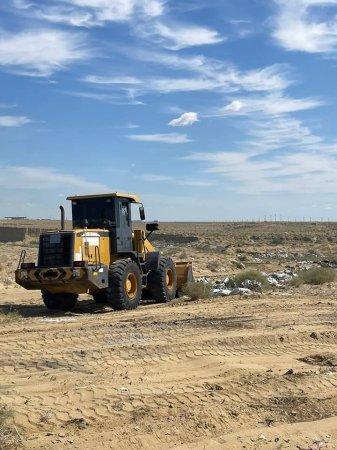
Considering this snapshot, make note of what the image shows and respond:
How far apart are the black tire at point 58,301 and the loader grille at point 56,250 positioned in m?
1.34

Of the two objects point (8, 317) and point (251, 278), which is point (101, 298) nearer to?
point (8, 317)

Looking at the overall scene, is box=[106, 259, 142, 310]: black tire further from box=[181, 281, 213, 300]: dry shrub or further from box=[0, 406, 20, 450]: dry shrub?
box=[0, 406, 20, 450]: dry shrub

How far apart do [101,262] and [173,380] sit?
7659mm

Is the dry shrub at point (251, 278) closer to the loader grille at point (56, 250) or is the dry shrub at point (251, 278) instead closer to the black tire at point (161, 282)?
the black tire at point (161, 282)

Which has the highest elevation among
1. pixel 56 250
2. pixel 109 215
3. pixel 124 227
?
pixel 109 215

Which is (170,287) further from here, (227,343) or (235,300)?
(227,343)

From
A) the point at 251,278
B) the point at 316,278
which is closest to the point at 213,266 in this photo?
the point at 316,278

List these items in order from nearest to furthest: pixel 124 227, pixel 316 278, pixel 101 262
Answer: pixel 101 262 < pixel 124 227 < pixel 316 278

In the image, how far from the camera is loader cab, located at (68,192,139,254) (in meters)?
16.0

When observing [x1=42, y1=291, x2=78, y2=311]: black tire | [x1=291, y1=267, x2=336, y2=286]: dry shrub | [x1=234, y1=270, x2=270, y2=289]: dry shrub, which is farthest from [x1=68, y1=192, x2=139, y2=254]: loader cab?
[x1=291, y1=267, x2=336, y2=286]: dry shrub

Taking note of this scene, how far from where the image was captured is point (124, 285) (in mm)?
15250

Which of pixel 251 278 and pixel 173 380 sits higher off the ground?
pixel 251 278

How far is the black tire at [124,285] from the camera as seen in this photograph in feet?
49.0

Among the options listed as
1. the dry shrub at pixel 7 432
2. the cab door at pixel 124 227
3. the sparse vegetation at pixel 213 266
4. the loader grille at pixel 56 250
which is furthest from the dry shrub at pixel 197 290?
the sparse vegetation at pixel 213 266
